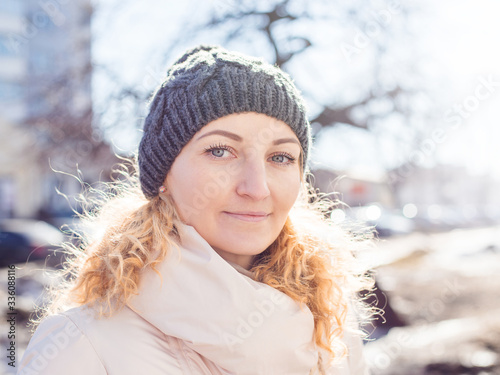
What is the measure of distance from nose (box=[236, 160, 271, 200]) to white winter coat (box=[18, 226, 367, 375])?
219 millimetres

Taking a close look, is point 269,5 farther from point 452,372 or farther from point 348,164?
point 452,372

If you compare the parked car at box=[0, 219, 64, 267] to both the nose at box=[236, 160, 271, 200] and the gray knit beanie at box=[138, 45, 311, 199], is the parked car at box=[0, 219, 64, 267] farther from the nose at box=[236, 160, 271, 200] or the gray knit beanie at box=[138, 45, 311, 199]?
the nose at box=[236, 160, 271, 200]

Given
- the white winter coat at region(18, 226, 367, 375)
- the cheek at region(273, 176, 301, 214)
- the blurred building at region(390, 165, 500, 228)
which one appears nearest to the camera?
the white winter coat at region(18, 226, 367, 375)

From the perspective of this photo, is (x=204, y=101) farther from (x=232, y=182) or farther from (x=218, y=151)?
(x=232, y=182)

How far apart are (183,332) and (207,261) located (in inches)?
8.9

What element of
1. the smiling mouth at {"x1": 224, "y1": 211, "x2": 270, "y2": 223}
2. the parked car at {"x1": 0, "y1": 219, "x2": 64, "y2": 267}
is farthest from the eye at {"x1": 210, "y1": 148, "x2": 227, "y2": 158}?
the parked car at {"x1": 0, "y1": 219, "x2": 64, "y2": 267}

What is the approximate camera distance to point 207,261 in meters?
1.36

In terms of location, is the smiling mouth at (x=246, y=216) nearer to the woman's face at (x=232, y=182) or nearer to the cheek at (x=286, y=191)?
the woman's face at (x=232, y=182)

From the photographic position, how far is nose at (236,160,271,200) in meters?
1.42

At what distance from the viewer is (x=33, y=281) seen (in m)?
8.21

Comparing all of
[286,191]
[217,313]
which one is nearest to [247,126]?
[286,191]

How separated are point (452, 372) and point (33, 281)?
7.41 metres

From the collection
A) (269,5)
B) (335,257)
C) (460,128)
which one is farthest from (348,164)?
(335,257)

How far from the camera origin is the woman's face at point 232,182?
143 centimetres
